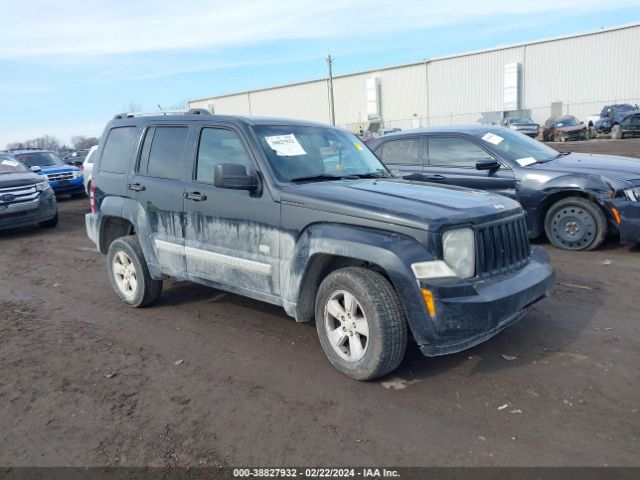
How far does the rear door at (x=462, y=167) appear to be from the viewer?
7.33 metres

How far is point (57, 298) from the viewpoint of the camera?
20.9 ft

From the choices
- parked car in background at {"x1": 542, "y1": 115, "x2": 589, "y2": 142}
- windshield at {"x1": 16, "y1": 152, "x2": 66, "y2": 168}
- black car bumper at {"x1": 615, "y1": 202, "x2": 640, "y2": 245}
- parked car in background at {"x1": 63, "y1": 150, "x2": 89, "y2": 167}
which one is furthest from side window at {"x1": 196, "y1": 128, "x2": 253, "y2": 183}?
parked car in background at {"x1": 542, "y1": 115, "x2": 589, "y2": 142}

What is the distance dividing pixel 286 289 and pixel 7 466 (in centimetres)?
209

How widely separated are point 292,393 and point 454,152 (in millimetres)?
5207

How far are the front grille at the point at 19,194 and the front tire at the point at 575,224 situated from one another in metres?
9.71

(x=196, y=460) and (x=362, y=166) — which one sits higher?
(x=362, y=166)

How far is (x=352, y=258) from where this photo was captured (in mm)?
3898

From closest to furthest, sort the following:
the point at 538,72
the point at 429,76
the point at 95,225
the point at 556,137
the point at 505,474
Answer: the point at 505,474
the point at 95,225
the point at 556,137
the point at 538,72
the point at 429,76

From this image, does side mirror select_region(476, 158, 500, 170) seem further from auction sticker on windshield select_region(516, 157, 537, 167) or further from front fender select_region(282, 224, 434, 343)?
front fender select_region(282, 224, 434, 343)

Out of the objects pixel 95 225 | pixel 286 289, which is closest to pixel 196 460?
pixel 286 289

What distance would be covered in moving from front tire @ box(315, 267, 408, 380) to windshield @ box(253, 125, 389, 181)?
3.59ft

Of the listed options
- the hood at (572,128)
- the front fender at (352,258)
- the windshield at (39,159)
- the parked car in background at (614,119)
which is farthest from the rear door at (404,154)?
the hood at (572,128)

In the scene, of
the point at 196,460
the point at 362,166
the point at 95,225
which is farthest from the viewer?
the point at 95,225

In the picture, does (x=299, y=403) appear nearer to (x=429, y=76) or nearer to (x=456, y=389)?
(x=456, y=389)
